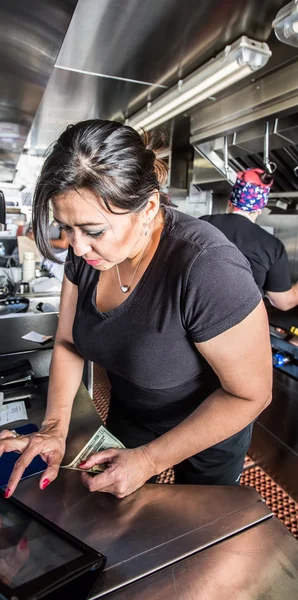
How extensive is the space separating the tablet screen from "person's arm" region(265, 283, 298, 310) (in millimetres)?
1956

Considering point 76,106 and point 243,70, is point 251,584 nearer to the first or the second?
point 243,70

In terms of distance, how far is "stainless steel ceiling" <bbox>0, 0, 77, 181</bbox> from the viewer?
1226mm

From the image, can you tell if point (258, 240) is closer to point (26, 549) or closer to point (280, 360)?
point (280, 360)

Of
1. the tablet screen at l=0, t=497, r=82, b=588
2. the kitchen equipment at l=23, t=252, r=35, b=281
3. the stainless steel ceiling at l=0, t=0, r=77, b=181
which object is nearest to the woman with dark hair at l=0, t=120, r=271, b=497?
the tablet screen at l=0, t=497, r=82, b=588

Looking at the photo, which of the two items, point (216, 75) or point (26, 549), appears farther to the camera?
point (216, 75)

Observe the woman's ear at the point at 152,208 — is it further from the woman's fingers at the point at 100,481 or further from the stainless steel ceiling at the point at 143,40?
the stainless steel ceiling at the point at 143,40

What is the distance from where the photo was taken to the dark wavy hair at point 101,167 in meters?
0.82

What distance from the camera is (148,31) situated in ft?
5.41

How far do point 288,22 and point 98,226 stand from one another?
45.3 inches

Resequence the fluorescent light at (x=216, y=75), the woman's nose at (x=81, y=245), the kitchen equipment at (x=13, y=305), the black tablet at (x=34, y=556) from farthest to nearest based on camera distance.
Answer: the kitchen equipment at (x=13, y=305)
the fluorescent light at (x=216, y=75)
the woman's nose at (x=81, y=245)
the black tablet at (x=34, y=556)

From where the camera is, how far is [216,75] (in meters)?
1.82

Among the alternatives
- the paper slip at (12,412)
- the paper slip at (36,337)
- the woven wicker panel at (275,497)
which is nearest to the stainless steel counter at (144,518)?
the paper slip at (12,412)

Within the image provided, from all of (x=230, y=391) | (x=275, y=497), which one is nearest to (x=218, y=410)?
(x=230, y=391)

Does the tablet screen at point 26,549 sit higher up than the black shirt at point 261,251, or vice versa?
the black shirt at point 261,251
